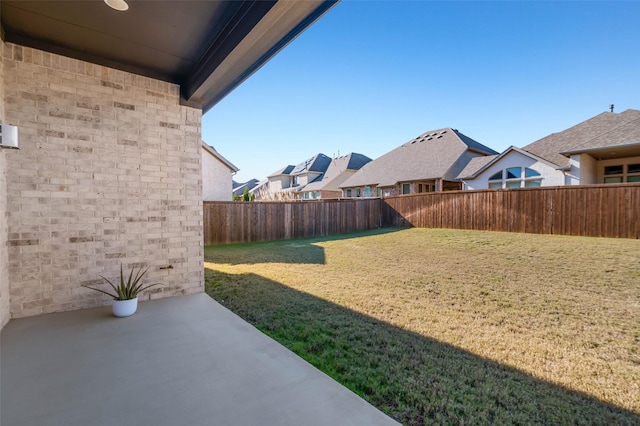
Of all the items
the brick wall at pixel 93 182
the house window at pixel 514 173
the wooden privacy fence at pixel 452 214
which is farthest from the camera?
the house window at pixel 514 173

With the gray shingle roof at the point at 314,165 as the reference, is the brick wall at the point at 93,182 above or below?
below

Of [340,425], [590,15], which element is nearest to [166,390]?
[340,425]

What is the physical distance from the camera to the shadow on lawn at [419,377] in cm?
171

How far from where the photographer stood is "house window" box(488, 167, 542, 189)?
44.0 ft

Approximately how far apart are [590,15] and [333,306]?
10895 millimetres

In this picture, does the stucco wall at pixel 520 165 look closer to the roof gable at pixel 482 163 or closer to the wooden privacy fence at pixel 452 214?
the roof gable at pixel 482 163

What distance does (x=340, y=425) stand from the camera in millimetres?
1563

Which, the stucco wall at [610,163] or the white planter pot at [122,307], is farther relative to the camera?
the stucco wall at [610,163]

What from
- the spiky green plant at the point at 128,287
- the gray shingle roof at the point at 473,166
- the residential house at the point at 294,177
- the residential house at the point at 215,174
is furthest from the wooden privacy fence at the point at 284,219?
the residential house at the point at 294,177

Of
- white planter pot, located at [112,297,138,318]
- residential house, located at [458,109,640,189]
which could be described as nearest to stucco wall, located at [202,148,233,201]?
white planter pot, located at [112,297,138,318]

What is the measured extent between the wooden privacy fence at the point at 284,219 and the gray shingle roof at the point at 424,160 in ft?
22.0

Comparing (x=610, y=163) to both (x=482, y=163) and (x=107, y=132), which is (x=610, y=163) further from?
(x=107, y=132)

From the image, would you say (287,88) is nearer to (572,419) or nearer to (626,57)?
(572,419)

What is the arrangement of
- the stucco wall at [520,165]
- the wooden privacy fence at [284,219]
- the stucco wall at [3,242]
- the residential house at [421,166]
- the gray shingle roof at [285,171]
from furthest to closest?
the gray shingle roof at [285,171] → the residential house at [421,166] → the stucco wall at [520,165] → the wooden privacy fence at [284,219] → the stucco wall at [3,242]
